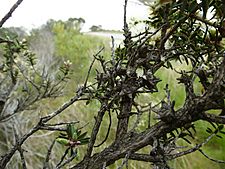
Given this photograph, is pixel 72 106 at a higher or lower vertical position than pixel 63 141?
higher

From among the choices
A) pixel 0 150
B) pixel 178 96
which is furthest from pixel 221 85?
pixel 178 96

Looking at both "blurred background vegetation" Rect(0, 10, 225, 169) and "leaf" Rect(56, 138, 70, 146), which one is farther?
"blurred background vegetation" Rect(0, 10, 225, 169)

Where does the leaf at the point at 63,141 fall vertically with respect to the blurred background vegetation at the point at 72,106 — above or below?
below

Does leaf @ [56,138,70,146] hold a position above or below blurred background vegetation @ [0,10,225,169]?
below

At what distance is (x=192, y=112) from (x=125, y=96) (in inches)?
4.9

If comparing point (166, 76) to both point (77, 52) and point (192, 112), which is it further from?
point (192, 112)

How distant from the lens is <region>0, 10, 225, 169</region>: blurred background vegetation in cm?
285

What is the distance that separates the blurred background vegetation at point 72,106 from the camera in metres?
2.85

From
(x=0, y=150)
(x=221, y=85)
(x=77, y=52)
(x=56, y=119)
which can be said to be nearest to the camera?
(x=221, y=85)

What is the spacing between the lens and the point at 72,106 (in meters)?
3.39

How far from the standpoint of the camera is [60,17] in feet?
Answer: 17.8

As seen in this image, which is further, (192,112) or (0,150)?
(0,150)

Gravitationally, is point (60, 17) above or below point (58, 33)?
above

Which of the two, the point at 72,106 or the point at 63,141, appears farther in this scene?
the point at 72,106
